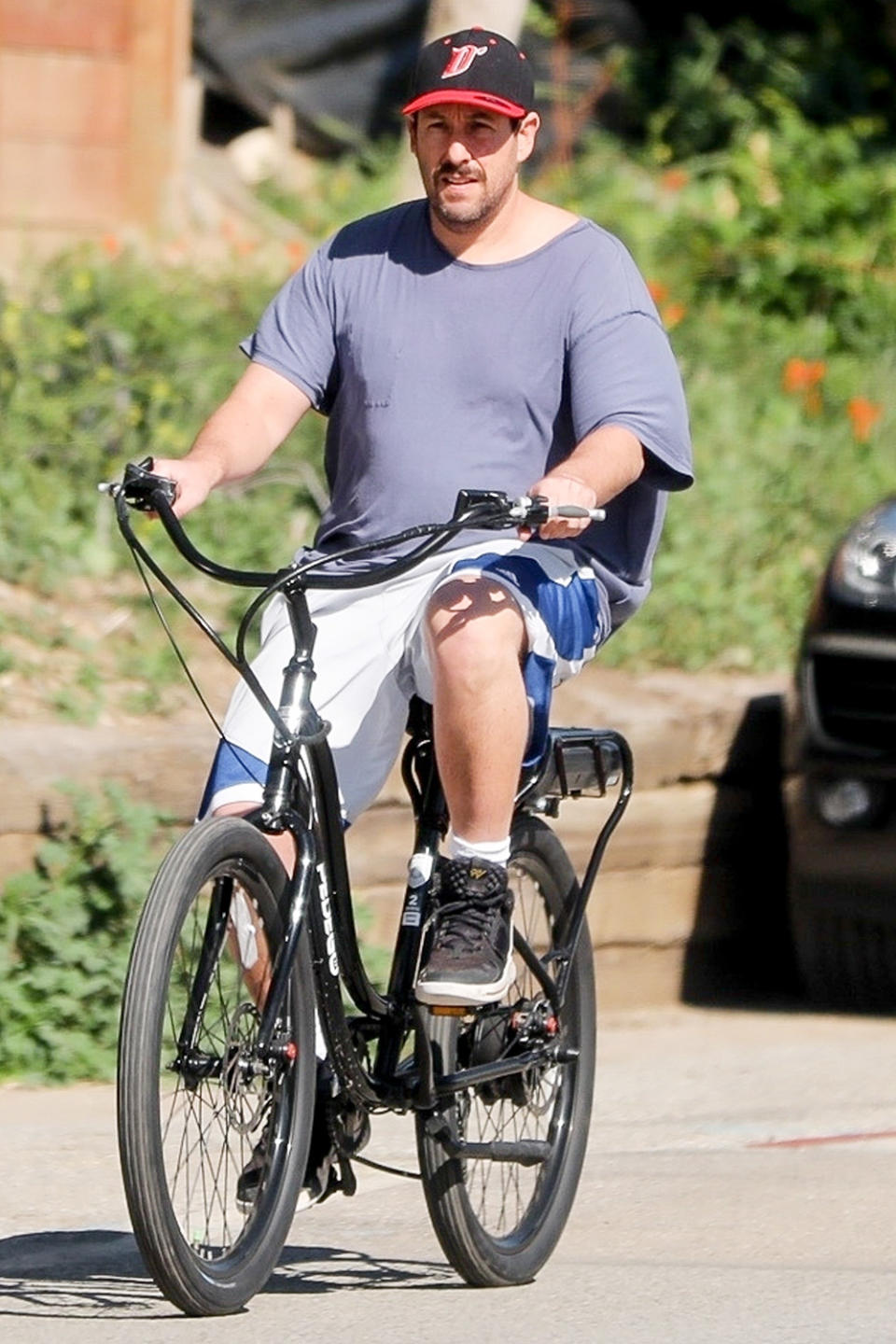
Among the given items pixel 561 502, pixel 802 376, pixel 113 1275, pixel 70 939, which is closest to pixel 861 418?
pixel 802 376

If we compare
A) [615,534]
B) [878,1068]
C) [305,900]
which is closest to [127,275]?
[878,1068]

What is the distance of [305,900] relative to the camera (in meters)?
4.03

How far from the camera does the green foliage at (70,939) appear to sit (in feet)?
19.1

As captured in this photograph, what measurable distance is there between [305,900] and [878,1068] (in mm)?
2647

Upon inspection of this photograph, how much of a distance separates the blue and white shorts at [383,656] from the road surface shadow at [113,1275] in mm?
760

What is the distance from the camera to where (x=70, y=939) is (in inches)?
231

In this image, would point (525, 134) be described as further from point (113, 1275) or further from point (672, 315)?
point (672, 315)

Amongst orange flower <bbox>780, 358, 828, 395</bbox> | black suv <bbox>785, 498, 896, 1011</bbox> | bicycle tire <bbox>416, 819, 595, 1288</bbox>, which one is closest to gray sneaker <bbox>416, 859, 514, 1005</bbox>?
bicycle tire <bbox>416, 819, 595, 1288</bbox>

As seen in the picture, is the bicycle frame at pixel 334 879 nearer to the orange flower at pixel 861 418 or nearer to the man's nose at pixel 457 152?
the man's nose at pixel 457 152

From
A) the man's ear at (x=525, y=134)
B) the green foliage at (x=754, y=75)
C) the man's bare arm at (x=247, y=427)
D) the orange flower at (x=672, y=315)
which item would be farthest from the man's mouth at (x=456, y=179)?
the green foliage at (x=754, y=75)

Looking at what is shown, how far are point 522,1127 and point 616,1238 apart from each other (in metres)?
0.26

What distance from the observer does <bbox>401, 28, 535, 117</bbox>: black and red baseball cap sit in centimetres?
430

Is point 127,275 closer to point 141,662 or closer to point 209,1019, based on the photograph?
point 141,662

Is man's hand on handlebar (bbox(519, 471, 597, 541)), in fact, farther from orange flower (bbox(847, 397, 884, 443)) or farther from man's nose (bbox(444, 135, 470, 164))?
orange flower (bbox(847, 397, 884, 443))
